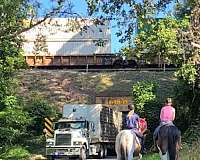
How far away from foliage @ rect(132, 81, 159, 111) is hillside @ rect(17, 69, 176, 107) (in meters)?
4.83

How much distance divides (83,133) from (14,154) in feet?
12.2

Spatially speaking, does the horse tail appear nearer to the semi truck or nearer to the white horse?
the white horse

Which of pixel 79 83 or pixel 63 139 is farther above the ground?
pixel 79 83

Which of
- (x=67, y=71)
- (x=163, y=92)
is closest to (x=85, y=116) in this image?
(x=163, y=92)

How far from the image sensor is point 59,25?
24.1 m

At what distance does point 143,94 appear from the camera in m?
40.8

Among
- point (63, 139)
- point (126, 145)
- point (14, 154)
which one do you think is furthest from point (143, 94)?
point (126, 145)

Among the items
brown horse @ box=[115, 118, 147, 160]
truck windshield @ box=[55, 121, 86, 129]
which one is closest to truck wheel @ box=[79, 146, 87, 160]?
truck windshield @ box=[55, 121, 86, 129]

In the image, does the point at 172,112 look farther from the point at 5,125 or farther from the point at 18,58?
the point at 18,58

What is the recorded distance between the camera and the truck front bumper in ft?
101

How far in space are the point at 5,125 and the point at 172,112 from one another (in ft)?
58.6

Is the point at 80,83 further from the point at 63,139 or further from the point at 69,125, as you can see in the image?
the point at 63,139

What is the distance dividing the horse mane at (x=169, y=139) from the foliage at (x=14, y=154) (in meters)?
15.2

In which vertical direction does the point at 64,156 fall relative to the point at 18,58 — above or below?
below
